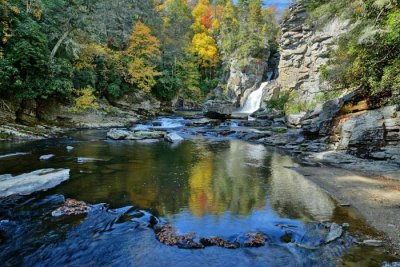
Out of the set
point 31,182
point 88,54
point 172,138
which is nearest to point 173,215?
point 31,182

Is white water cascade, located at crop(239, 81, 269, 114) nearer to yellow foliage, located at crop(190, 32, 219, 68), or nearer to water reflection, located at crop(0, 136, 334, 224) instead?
yellow foliage, located at crop(190, 32, 219, 68)

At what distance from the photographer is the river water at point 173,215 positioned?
6699mm

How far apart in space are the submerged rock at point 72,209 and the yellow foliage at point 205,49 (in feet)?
171

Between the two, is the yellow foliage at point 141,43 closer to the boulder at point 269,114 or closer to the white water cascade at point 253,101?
the boulder at point 269,114

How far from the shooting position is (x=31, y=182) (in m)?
10.9

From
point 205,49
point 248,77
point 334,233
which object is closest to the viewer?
point 334,233

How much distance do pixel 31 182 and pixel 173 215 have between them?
5.43 metres

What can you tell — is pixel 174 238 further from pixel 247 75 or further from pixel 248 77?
pixel 247 75

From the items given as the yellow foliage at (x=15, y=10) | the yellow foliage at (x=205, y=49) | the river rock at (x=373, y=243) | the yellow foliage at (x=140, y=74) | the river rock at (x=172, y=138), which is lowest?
the river rock at (x=373, y=243)

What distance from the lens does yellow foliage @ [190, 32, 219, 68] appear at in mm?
59994

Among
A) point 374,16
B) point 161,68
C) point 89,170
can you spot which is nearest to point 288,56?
point 161,68

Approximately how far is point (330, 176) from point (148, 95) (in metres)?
27.8

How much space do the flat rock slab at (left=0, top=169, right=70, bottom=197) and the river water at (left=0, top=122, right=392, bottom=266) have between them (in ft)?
1.11

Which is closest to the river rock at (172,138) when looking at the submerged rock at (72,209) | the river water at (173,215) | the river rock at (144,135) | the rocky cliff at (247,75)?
the river rock at (144,135)
